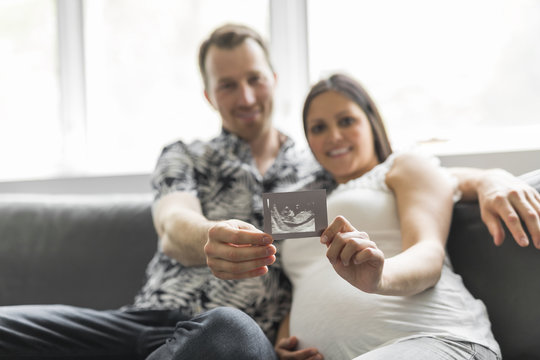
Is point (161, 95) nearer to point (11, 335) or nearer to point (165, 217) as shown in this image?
point (165, 217)

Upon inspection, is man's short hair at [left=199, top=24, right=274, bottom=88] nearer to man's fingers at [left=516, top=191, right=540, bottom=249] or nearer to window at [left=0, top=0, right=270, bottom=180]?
window at [left=0, top=0, right=270, bottom=180]

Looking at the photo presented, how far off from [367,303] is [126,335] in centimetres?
61

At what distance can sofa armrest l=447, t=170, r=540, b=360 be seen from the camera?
1.14 m

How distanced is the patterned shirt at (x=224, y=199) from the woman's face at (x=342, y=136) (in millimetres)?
102

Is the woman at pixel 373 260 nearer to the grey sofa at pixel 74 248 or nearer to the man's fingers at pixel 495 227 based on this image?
the man's fingers at pixel 495 227

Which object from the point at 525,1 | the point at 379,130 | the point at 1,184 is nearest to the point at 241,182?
the point at 379,130

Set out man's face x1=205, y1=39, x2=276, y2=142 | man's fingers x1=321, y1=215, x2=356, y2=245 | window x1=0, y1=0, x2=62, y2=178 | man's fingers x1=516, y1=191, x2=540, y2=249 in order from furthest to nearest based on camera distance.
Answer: window x1=0, y1=0, x2=62, y2=178 → man's face x1=205, y1=39, x2=276, y2=142 → man's fingers x1=516, y1=191, x2=540, y2=249 → man's fingers x1=321, y1=215, x2=356, y2=245

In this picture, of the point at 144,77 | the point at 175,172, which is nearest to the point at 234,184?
the point at 175,172

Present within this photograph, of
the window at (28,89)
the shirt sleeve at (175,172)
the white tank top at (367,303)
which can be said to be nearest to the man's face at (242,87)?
the shirt sleeve at (175,172)

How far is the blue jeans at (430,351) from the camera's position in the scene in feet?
3.01

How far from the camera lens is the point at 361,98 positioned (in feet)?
4.60

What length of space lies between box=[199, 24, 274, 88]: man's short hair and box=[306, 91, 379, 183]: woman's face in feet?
1.22

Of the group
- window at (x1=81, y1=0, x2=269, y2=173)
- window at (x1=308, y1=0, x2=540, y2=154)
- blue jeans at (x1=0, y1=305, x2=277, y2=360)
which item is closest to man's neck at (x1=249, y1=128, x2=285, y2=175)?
window at (x1=308, y1=0, x2=540, y2=154)

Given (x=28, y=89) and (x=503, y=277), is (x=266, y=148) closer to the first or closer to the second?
(x=503, y=277)
